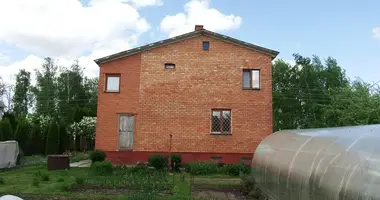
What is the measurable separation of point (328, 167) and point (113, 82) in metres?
14.8

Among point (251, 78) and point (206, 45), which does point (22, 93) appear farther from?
point (251, 78)

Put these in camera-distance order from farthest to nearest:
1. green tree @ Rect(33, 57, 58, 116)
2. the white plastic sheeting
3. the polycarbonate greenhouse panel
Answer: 1. green tree @ Rect(33, 57, 58, 116)
2. the white plastic sheeting
3. the polycarbonate greenhouse panel

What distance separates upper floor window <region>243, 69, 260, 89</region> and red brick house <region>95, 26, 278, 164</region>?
0.05 m

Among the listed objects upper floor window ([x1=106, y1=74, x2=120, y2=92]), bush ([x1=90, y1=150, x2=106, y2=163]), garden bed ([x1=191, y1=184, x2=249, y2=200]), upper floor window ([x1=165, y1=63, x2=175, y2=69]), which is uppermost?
upper floor window ([x1=165, y1=63, x2=175, y2=69])

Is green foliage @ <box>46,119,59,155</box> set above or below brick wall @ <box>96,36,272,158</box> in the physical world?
below

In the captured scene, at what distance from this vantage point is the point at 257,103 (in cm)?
1842

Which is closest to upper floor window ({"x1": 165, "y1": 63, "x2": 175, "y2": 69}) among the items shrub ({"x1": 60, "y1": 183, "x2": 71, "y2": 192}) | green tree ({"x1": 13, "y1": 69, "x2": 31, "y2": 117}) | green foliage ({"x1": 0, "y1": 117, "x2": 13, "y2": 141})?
shrub ({"x1": 60, "y1": 183, "x2": 71, "y2": 192})

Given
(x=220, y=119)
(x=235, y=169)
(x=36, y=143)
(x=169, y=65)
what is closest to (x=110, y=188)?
(x=235, y=169)

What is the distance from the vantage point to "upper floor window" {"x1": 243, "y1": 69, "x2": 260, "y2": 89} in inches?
737

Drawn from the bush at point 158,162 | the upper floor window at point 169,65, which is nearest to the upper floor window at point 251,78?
the upper floor window at point 169,65

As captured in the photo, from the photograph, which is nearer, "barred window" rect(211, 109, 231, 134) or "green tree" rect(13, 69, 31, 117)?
"barred window" rect(211, 109, 231, 134)

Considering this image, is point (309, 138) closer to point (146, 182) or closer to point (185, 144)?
point (146, 182)

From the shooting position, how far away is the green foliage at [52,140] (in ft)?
78.0

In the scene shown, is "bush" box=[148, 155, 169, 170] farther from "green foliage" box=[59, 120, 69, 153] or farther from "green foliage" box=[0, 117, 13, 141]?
"green foliage" box=[59, 120, 69, 153]
